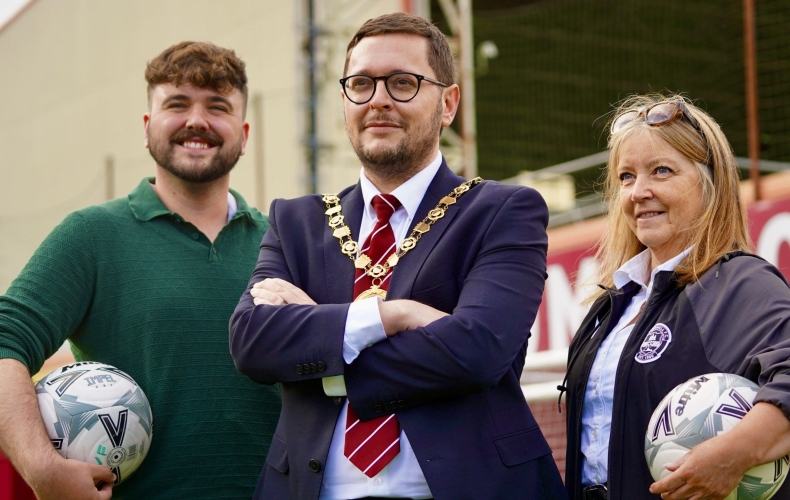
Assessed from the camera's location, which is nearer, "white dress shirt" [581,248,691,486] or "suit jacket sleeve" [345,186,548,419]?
"suit jacket sleeve" [345,186,548,419]

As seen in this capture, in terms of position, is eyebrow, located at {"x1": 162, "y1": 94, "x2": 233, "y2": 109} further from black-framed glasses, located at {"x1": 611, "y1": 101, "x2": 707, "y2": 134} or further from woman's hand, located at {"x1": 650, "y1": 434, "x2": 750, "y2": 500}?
woman's hand, located at {"x1": 650, "y1": 434, "x2": 750, "y2": 500}

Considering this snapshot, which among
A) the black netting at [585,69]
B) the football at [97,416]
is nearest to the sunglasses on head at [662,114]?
the football at [97,416]

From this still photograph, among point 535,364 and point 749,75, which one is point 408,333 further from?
point 749,75

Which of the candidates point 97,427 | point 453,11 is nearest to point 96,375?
point 97,427

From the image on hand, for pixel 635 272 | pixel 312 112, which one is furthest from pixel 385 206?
pixel 312 112

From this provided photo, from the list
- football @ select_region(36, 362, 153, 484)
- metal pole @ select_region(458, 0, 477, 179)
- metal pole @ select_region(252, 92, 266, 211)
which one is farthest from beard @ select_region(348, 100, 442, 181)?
metal pole @ select_region(252, 92, 266, 211)

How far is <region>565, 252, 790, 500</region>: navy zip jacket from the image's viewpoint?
102 inches

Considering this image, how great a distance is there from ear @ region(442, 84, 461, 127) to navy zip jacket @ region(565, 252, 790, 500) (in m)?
0.76

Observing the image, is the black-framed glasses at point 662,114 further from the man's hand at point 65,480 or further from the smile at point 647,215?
the man's hand at point 65,480

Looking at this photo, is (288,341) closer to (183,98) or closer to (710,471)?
(710,471)

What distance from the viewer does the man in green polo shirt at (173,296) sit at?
130 inches

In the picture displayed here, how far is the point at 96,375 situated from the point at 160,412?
1.16 feet

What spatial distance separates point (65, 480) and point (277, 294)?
0.77 meters

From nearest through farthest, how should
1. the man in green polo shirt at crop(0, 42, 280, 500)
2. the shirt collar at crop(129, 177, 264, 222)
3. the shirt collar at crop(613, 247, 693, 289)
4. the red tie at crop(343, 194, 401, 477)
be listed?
the red tie at crop(343, 194, 401, 477) < the shirt collar at crop(613, 247, 693, 289) < the man in green polo shirt at crop(0, 42, 280, 500) < the shirt collar at crop(129, 177, 264, 222)
